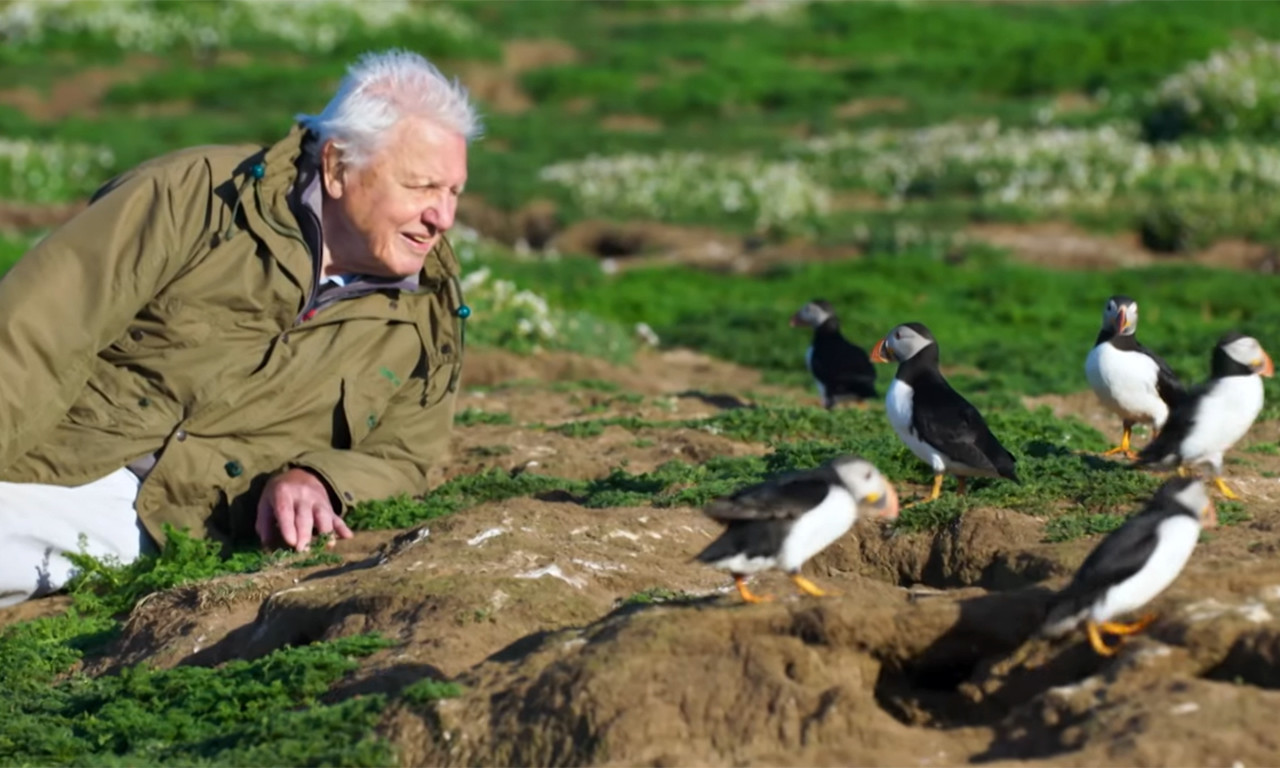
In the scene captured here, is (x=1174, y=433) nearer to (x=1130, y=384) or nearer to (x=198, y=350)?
(x=1130, y=384)

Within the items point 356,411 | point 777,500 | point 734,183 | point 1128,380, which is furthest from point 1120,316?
point 734,183

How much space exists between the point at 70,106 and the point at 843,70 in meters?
14.2

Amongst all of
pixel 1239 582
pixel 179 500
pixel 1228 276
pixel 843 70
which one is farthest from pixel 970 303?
pixel 843 70

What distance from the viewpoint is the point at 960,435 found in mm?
7969

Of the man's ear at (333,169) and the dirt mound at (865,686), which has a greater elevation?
the man's ear at (333,169)

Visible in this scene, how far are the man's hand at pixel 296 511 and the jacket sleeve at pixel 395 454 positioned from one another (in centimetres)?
9

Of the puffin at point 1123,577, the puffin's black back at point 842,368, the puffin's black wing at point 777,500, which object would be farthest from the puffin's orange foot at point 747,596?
the puffin's black back at point 842,368

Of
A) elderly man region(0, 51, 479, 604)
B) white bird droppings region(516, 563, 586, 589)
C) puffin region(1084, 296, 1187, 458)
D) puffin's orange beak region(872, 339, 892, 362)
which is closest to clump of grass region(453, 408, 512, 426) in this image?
puffin's orange beak region(872, 339, 892, 362)

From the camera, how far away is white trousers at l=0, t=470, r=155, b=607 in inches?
316

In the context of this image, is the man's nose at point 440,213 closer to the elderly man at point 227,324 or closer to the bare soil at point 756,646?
the elderly man at point 227,324

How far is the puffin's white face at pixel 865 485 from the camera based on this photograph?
6320 mm

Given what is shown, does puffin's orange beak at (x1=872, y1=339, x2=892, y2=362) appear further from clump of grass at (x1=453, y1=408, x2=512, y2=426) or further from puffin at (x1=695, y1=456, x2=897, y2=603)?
puffin at (x1=695, y1=456, x2=897, y2=603)

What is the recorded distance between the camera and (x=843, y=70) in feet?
120

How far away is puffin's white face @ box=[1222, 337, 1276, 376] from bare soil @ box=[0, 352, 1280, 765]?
817 mm
